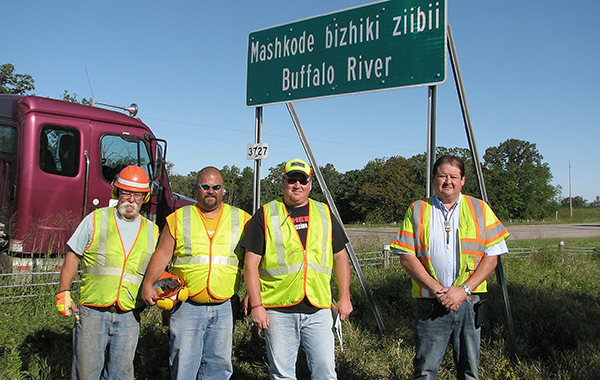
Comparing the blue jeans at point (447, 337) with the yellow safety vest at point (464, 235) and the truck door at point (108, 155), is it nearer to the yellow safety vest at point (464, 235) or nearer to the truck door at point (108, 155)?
the yellow safety vest at point (464, 235)

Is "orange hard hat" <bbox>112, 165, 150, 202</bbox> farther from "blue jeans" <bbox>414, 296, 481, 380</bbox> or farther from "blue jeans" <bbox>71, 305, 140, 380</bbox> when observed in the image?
"blue jeans" <bbox>414, 296, 481, 380</bbox>

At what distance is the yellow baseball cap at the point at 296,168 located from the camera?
2943 millimetres

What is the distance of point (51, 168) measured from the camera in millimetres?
5996

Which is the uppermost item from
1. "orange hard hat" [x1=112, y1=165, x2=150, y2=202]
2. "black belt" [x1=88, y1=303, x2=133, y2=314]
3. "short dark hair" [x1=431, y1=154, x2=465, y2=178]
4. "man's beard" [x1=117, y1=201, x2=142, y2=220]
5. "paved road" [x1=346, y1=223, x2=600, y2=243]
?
"short dark hair" [x1=431, y1=154, x2=465, y2=178]

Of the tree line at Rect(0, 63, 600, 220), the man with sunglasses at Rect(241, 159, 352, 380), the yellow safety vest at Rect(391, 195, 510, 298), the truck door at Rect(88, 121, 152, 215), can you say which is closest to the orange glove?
the man with sunglasses at Rect(241, 159, 352, 380)

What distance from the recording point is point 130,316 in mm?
2914

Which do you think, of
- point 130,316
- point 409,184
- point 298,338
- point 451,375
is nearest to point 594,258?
point 451,375

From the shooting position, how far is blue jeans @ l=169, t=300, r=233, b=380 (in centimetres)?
292

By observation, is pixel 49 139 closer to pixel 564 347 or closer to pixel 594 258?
pixel 564 347

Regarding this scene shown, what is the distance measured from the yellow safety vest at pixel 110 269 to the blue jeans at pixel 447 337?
198 centimetres

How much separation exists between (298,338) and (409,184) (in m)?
52.6

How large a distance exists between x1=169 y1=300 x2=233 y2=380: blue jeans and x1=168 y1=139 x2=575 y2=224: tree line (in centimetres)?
3850

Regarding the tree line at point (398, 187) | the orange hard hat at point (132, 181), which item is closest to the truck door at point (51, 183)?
the orange hard hat at point (132, 181)

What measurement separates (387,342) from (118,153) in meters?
4.69
